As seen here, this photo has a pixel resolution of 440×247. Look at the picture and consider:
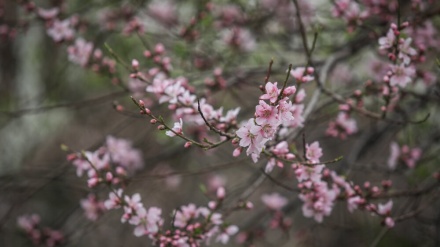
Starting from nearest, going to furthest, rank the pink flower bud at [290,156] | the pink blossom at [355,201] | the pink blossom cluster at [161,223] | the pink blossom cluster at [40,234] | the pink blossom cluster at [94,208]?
the pink flower bud at [290,156] → the pink blossom cluster at [161,223] → the pink blossom at [355,201] → the pink blossom cluster at [94,208] → the pink blossom cluster at [40,234]

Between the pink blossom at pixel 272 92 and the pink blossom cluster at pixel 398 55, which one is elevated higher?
the pink blossom at pixel 272 92

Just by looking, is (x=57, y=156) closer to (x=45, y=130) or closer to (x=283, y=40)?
(x=45, y=130)

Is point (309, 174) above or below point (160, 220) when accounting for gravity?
above

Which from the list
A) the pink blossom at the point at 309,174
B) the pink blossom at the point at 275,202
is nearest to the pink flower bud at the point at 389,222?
the pink blossom at the point at 309,174

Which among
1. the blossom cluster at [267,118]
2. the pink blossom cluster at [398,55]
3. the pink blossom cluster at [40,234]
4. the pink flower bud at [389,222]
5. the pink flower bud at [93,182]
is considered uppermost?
the blossom cluster at [267,118]

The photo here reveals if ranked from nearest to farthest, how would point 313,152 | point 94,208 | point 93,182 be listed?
point 313,152
point 93,182
point 94,208

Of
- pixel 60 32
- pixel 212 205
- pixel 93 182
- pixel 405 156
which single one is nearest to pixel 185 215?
pixel 212 205

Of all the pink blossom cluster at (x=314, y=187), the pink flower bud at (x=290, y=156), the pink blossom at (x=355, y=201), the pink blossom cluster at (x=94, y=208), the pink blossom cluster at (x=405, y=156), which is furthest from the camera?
the pink blossom cluster at (x=405, y=156)

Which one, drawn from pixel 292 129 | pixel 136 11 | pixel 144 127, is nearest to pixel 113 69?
pixel 136 11

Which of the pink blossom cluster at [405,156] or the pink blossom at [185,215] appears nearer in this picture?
the pink blossom at [185,215]

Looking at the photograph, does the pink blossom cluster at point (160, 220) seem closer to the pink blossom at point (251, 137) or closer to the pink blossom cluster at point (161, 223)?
the pink blossom cluster at point (161, 223)

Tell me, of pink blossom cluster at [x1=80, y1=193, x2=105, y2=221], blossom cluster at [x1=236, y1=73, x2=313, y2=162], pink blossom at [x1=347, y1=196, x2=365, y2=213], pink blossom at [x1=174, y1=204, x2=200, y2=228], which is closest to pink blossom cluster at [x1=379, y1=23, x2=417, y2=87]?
pink blossom at [x1=347, y1=196, x2=365, y2=213]

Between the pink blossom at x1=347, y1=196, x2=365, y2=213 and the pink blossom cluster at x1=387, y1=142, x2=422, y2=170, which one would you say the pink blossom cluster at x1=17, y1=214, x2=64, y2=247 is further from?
the pink blossom cluster at x1=387, y1=142, x2=422, y2=170

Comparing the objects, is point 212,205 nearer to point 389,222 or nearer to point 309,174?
point 309,174
